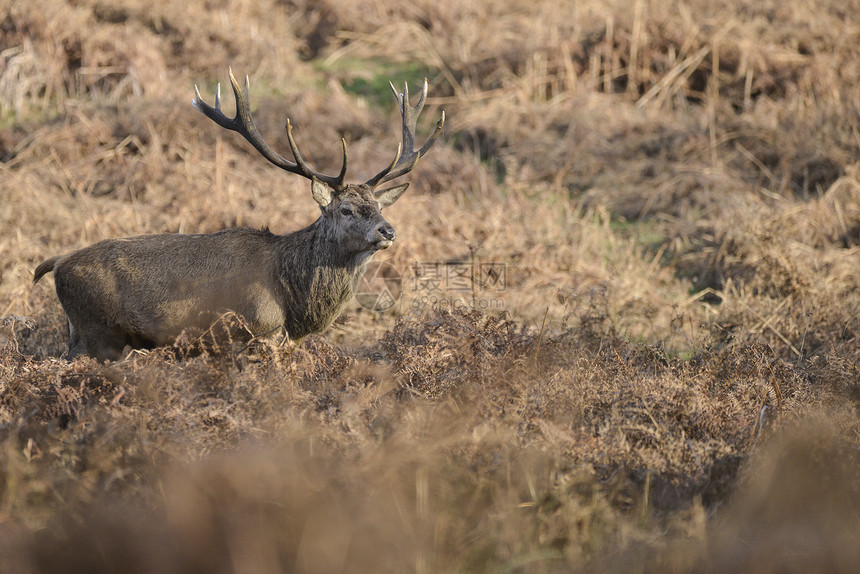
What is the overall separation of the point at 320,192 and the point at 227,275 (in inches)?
37.0

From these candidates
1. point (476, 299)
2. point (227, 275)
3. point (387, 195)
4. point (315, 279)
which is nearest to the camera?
point (227, 275)

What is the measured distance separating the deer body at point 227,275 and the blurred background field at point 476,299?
1.47ft

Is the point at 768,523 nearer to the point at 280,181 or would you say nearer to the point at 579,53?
the point at 280,181

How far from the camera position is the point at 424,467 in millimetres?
3957

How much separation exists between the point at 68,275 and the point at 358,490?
3.33 meters

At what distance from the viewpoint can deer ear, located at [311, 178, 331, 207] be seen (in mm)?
6090

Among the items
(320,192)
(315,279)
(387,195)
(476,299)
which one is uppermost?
(320,192)

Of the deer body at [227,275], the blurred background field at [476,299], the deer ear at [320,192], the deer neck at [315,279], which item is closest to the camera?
the blurred background field at [476,299]

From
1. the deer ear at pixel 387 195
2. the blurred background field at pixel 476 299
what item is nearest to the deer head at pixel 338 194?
the deer ear at pixel 387 195

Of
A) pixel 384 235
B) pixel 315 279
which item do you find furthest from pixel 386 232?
pixel 315 279

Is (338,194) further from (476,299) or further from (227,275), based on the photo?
(476,299)

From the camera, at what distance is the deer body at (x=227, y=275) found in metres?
5.94

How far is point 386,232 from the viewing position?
229 inches

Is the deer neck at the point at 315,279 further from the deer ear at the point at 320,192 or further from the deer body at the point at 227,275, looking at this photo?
the deer ear at the point at 320,192
